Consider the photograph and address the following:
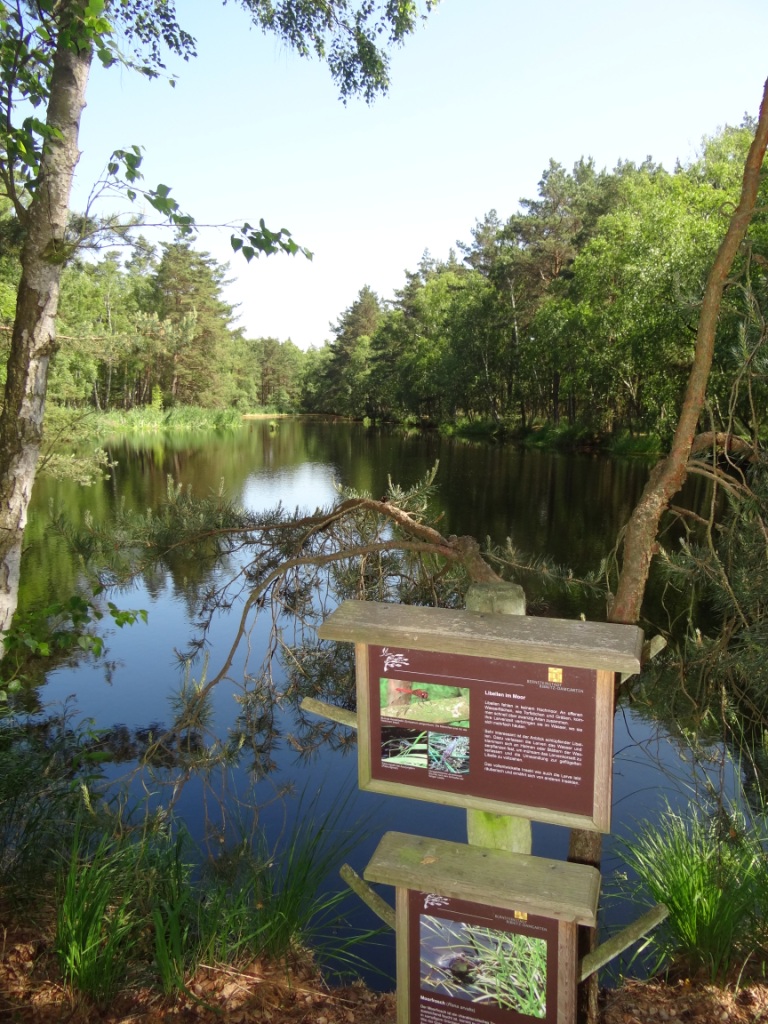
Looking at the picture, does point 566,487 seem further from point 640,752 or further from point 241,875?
point 241,875

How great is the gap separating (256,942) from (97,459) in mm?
9208

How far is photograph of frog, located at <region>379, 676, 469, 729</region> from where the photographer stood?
180 cm

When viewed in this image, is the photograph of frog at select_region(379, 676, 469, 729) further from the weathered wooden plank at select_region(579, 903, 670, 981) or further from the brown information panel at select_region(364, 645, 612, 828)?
the weathered wooden plank at select_region(579, 903, 670, 981)

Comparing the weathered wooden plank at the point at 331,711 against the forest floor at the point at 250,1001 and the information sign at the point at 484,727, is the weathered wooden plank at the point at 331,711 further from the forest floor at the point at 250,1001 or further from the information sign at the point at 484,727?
the forest floor at the point at 250,1001

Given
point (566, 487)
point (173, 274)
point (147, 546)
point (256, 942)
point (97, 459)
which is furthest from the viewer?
point (173, 274)

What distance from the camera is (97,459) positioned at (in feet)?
35.0

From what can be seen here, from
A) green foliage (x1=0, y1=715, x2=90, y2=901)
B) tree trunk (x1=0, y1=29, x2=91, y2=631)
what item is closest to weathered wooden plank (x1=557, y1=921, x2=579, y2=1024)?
green foliage (x1=0, y1=715, x2=90, y2=901)

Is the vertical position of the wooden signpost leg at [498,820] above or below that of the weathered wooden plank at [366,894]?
above

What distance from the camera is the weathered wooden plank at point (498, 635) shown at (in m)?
1.65

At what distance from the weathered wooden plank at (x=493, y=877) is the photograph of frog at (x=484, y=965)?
135 mm

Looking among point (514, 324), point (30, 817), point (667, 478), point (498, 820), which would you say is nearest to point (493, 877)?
point (498, 820)

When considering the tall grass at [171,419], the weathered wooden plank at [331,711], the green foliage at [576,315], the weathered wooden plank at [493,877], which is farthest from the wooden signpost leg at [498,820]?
the tall grass at [171,419]

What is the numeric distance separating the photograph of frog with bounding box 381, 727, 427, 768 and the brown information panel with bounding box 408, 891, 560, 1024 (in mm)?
335

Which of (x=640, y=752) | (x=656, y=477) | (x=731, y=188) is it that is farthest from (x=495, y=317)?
(x=656, y=477)
